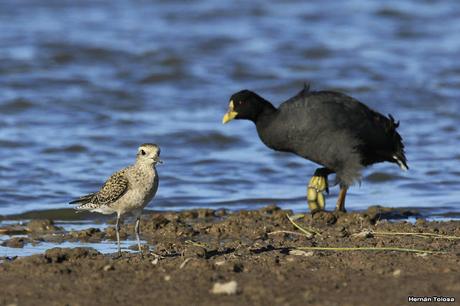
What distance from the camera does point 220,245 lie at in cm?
895

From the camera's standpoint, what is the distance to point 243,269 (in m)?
7.43

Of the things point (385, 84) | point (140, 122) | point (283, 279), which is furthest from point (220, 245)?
point (385, 84)

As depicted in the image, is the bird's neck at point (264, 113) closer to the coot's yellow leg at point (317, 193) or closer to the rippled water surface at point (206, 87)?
the coot's yellow leg at point (317, 193)

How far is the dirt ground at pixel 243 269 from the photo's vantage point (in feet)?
22.1

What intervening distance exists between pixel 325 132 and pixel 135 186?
3.16 metres

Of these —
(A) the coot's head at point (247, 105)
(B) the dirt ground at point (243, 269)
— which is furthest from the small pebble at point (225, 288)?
(A) the coot's head at point (247, 105)

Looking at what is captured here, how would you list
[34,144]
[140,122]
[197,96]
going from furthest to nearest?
[197,96] → [140,122] → [34,144]

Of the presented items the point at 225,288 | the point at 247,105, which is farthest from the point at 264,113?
the point at 225,288

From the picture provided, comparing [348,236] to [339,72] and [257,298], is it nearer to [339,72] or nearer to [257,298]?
[257,298]

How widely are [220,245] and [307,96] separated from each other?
2.72 meters

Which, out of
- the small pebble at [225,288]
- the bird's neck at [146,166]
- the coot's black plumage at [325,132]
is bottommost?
the small pebble at [225,288]

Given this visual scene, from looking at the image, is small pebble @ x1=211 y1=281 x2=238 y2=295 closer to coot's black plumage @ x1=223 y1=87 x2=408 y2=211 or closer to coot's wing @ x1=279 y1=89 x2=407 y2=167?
coot's black plumage @ x1=223 y1=87 x2=408 y2=211

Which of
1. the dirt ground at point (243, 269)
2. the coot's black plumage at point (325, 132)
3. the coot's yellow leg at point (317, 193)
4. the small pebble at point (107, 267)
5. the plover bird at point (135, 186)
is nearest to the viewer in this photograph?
the dirt ground at point (243, 269)

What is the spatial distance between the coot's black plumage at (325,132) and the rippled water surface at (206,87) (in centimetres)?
62
